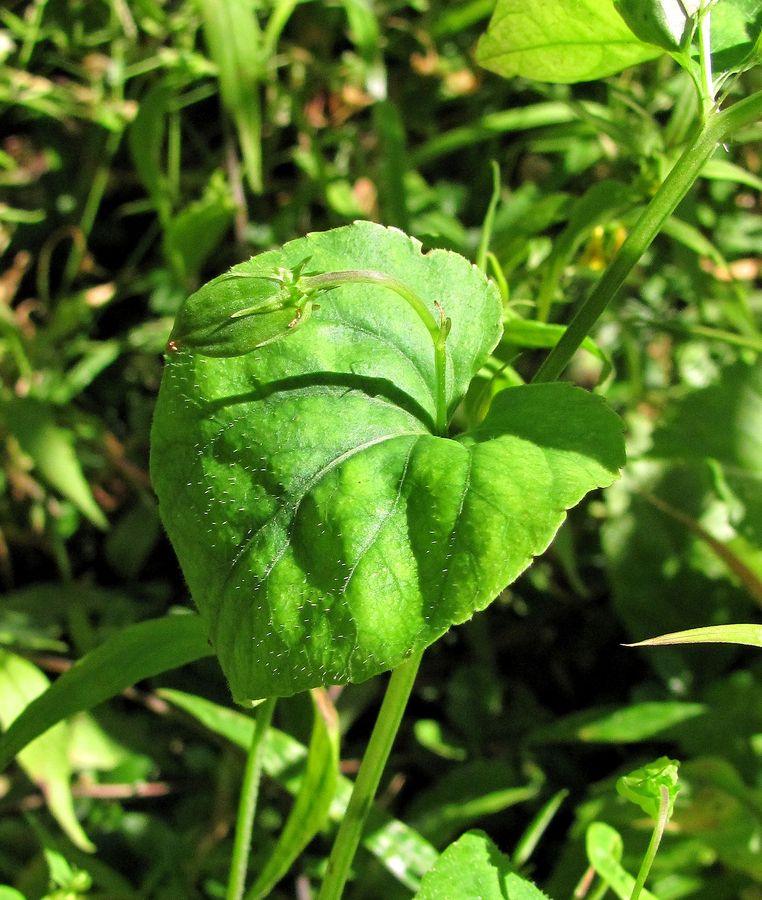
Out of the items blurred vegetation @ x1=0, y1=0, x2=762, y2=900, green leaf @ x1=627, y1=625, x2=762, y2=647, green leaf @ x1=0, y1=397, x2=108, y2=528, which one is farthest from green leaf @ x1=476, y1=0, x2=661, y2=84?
green leaf @ x1=0, y1=397, x2=108, y2=528

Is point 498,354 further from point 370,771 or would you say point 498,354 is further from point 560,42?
point 370,771

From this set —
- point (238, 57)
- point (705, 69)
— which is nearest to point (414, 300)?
point (705, 69)

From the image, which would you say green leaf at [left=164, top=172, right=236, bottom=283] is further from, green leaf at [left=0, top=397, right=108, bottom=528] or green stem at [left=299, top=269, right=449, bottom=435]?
green stem at [left=299, top=269, right=449, bottom=435]

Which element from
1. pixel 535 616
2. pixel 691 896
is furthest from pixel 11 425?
pixel 691 896

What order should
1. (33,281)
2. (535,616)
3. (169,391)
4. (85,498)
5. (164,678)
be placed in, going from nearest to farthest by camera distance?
1. (169,391)
2. (85,498)
3. (164,678)
4. (535,616)
5. (33,281)

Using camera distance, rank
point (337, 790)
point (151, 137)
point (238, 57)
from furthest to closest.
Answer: point (151, 137) < point (238, 57) < point (337, 790)

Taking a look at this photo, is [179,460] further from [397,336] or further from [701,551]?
[701,551]

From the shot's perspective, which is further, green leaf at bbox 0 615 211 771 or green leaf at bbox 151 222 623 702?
green leaf at bbox 0 615 211 771
